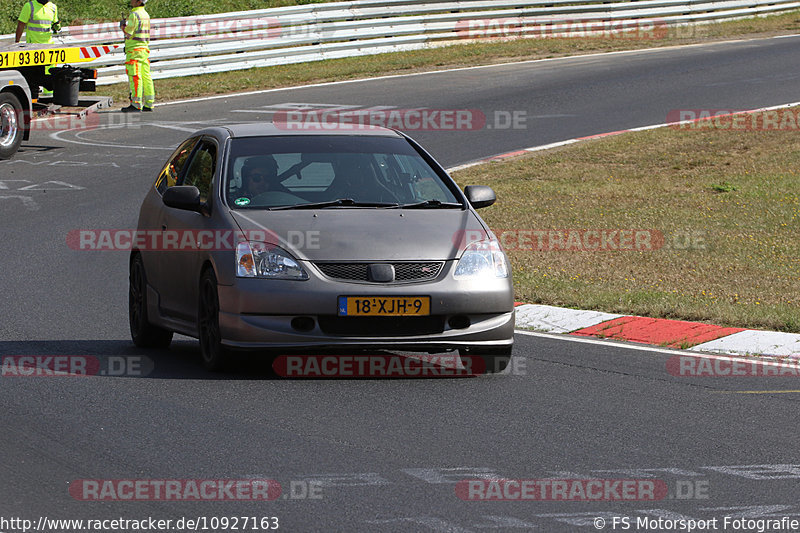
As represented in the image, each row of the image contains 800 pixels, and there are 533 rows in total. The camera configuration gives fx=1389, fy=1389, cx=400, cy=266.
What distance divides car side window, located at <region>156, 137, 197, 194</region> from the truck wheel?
31.8ft

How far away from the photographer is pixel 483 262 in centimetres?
863

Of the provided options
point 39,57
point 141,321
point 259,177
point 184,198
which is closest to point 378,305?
point 259,177

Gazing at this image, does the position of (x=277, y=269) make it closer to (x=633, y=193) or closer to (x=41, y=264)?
(x=41, y=264)

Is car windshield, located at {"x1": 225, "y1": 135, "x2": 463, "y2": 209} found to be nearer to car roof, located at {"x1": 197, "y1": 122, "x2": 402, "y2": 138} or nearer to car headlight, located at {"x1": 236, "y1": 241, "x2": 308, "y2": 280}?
car roof, located at {"x1": 197, "y1": 122, "x2": 402, "y2": 138}

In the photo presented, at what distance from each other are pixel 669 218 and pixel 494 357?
299 inches

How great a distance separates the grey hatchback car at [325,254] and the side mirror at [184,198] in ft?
0.04

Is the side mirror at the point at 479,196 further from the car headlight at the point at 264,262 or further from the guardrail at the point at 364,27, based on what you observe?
the guardrail at the point at 364,27

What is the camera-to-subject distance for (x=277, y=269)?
8367mm

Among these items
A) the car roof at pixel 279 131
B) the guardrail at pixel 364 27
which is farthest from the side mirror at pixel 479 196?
the guardrail at pixel 364 27

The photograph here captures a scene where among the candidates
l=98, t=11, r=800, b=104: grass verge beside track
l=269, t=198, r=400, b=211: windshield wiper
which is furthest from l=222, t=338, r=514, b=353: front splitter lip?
l=98, t=11, r=800, b=104: grass verge beside track

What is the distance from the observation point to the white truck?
64.3 feet

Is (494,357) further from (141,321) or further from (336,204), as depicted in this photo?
(141,321)

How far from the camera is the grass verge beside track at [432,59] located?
28.2 meters

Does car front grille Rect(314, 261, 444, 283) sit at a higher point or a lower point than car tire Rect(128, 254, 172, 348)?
higher
